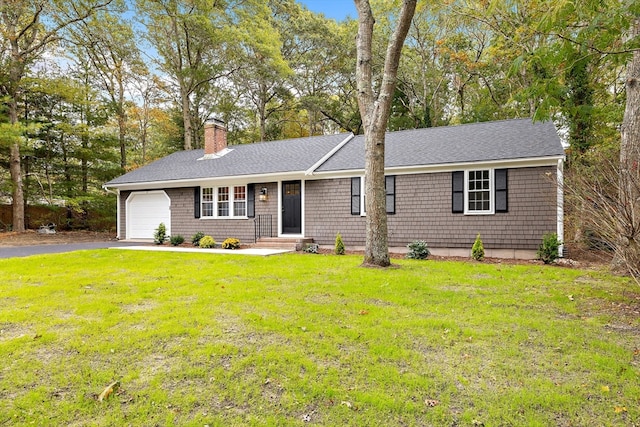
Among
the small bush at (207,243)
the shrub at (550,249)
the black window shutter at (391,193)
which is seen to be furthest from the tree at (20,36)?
the shrub at (550,249)

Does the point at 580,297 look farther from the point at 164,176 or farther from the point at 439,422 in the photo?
the point at 164,176

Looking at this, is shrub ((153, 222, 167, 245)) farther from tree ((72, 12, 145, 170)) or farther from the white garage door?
tree ((72, 12, 145, 170))

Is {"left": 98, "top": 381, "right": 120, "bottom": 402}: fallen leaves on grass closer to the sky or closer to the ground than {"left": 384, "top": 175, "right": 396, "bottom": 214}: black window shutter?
closer to the ground

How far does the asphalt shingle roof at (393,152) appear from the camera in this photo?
9750 millimetres

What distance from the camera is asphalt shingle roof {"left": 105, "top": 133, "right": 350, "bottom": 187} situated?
41.1 ft

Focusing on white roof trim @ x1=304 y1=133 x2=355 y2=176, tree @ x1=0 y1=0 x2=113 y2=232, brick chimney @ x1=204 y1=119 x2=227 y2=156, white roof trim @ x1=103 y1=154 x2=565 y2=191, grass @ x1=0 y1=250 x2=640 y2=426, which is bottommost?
grass @ x1=0 y1=250 x2=640 y2=426

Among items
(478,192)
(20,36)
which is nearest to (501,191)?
(478,192)

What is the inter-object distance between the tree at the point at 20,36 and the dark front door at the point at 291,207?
12415 mm

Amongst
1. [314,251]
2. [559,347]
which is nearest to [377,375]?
[559,347]

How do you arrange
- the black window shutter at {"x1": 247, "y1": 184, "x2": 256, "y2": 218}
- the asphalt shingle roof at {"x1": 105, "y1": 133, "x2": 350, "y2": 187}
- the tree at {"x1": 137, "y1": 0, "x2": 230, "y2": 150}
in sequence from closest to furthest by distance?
the asphalt shingle roof at {"x1": 105, "y1": 133, "x2": 350, "y2": 187} → the black window shutter at {"x1": 247, "y1": 184, "x2": 256, "y2": 218} → the tree at {"x1": 137, "y1": 0, "x2": 230, "y2": 150}

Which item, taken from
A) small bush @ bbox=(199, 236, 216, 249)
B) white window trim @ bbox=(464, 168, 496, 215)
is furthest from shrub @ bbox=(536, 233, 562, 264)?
small bush @ bbox=(199, 236, 216, 249)

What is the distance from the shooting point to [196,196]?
1370 cm

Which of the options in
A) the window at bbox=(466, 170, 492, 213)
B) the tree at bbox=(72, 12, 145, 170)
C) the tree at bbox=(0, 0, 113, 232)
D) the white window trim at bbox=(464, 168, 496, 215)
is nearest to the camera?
the white window trim at bbox=(464, 168, 496, 215)

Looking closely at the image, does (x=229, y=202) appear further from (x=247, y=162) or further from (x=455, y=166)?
(x=455, y=166)
